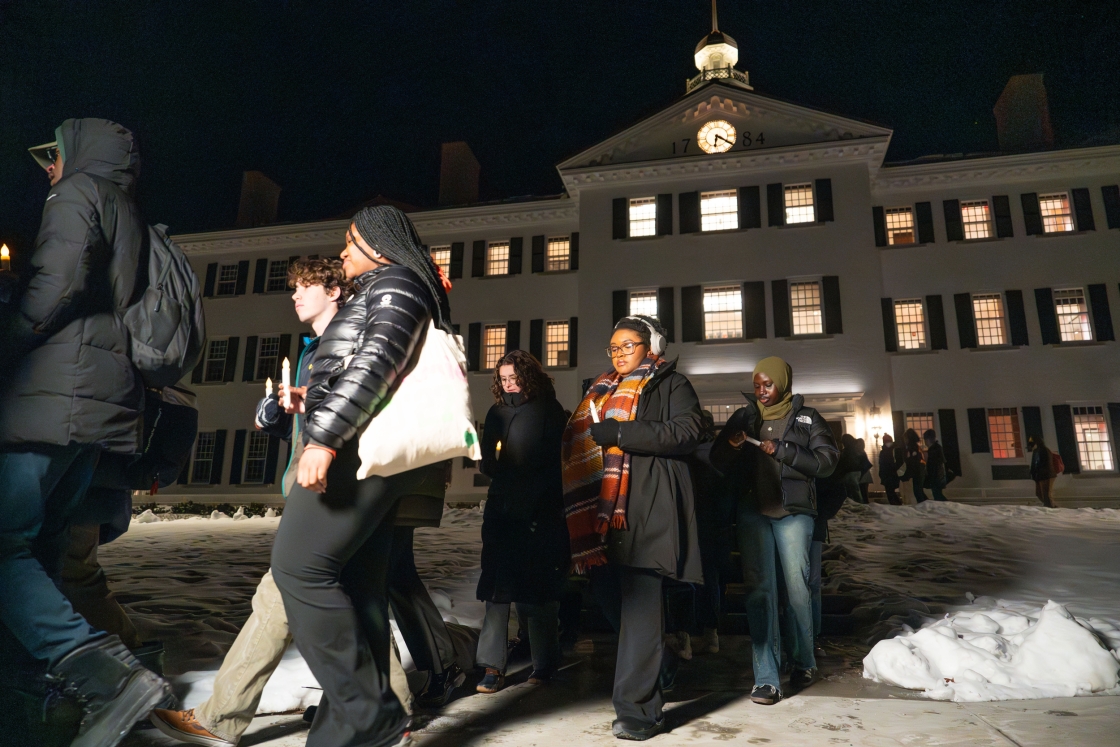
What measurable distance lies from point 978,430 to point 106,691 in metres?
21.7

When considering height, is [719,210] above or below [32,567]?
above

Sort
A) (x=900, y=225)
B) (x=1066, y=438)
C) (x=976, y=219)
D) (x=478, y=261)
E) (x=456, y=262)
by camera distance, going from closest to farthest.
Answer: (x=1066, y=438) < (x=976, y=219) < (x=900, y=225) < (x=478, y=261) < (x=456, y=262)

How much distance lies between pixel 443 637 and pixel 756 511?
1.79 metres

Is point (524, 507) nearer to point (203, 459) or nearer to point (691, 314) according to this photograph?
point (691, 314)

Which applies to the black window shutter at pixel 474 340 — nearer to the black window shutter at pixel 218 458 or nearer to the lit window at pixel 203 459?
the black window shutter at pixel 218 458

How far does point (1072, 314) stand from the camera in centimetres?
2073

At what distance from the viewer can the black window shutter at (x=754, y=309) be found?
2112cm

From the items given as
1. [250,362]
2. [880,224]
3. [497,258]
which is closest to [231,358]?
[250,362]

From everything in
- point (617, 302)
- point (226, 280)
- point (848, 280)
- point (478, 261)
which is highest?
point (226, 280)

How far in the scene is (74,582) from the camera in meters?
2.99

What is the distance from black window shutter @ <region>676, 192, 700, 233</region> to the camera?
2228 centimetres

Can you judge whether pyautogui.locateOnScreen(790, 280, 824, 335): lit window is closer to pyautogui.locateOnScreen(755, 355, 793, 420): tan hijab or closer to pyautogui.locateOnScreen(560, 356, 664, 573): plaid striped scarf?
pyautogui.locateOnScreen(755, 355, 793, 420): tan hijab

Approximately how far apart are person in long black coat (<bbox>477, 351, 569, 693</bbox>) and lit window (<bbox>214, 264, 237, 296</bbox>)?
86.0ft

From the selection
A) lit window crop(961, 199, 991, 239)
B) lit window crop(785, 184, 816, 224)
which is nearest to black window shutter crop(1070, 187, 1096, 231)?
lit window crop(961, 199, 991, 239)
